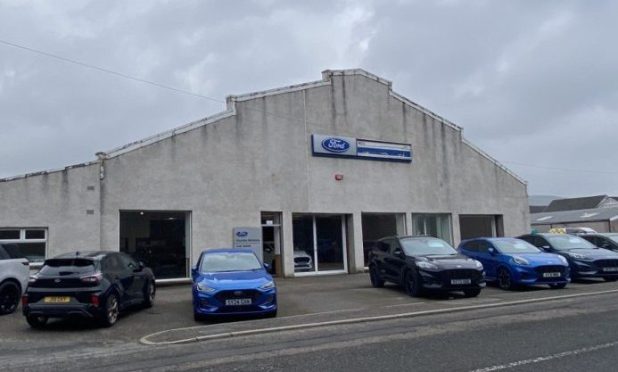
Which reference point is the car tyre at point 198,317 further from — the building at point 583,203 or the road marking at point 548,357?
the building at point 583,203

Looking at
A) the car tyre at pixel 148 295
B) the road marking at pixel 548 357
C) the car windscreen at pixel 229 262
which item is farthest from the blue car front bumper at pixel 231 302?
the road marking at pixel 548 357

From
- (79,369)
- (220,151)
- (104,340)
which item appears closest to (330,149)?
(220,151)

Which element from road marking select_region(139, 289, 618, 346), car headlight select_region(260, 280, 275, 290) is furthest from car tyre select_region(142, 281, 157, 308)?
car headlight select_region(260, 280, 275, 290)

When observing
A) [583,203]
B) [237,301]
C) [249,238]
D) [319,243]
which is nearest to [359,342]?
[237,301]

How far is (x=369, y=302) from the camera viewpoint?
14.2 metres

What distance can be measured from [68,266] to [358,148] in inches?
581

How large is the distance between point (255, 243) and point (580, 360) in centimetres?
1462

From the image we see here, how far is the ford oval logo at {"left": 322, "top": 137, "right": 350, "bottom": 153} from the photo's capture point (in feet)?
74.8

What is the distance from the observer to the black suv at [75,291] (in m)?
10.6

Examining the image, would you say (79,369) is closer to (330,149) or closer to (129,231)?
(129,231)

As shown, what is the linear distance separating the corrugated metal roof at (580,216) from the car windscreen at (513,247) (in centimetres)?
4209

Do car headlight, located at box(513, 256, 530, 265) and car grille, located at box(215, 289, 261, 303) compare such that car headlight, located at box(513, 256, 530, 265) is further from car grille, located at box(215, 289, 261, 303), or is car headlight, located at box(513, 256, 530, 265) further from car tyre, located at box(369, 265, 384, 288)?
car grille, located at box(215, 289, 261, 303)

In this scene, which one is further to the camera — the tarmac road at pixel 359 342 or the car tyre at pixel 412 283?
the car tyre at pixel 412 283

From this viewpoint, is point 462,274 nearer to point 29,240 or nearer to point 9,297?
point 9,297
